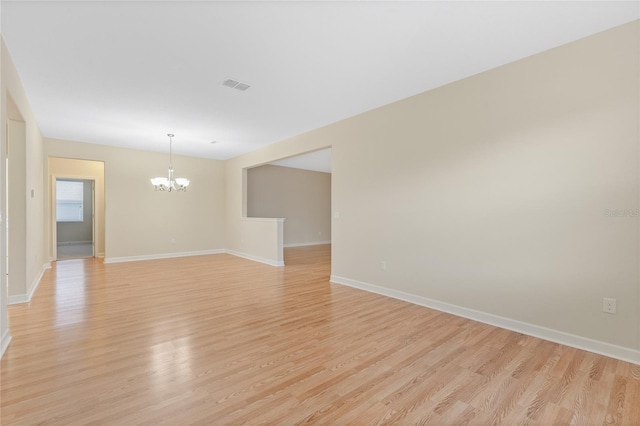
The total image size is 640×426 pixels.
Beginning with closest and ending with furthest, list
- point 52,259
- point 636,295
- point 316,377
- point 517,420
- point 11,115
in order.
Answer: point 517,420 → point 316,377 → point 636,295 → point 11,115 → point 52,259

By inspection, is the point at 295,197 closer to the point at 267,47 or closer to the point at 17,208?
the point at 17,208

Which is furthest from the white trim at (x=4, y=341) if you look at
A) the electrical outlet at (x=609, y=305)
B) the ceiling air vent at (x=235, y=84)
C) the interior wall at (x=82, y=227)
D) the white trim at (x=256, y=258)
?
the interior wall at (x=82, y=227)

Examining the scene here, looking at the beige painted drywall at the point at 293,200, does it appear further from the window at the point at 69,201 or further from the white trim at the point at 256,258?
the window at the point at 69,201

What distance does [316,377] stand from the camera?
6.77 feet

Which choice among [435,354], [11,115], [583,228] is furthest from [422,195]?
[11,115]

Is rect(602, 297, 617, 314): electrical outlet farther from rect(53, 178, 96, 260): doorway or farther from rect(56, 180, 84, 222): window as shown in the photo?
rect(56, 180, 84, 222): window

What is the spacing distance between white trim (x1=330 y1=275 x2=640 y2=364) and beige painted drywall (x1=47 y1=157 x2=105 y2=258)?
744 cm

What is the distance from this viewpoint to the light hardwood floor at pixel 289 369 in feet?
5.62

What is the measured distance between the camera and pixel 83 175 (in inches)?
289

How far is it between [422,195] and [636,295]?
202cm

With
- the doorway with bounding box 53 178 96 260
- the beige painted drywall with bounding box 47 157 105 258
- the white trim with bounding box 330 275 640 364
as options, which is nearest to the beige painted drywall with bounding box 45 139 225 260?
the beige painted drywall with bounding box 47 157 105 258

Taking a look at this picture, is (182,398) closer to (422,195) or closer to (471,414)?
(471,414)

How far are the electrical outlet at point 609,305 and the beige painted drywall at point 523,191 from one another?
1.4 inches

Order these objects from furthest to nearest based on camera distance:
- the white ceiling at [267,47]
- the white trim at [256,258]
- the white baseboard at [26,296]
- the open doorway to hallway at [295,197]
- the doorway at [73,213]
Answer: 1. the doorway at [73,213]
2. the open doorway to hallway at [295,197]
3. the white trim at [256,258]
4. the white baseboard at [26,296]
5. the white ceiling at [267,47]
